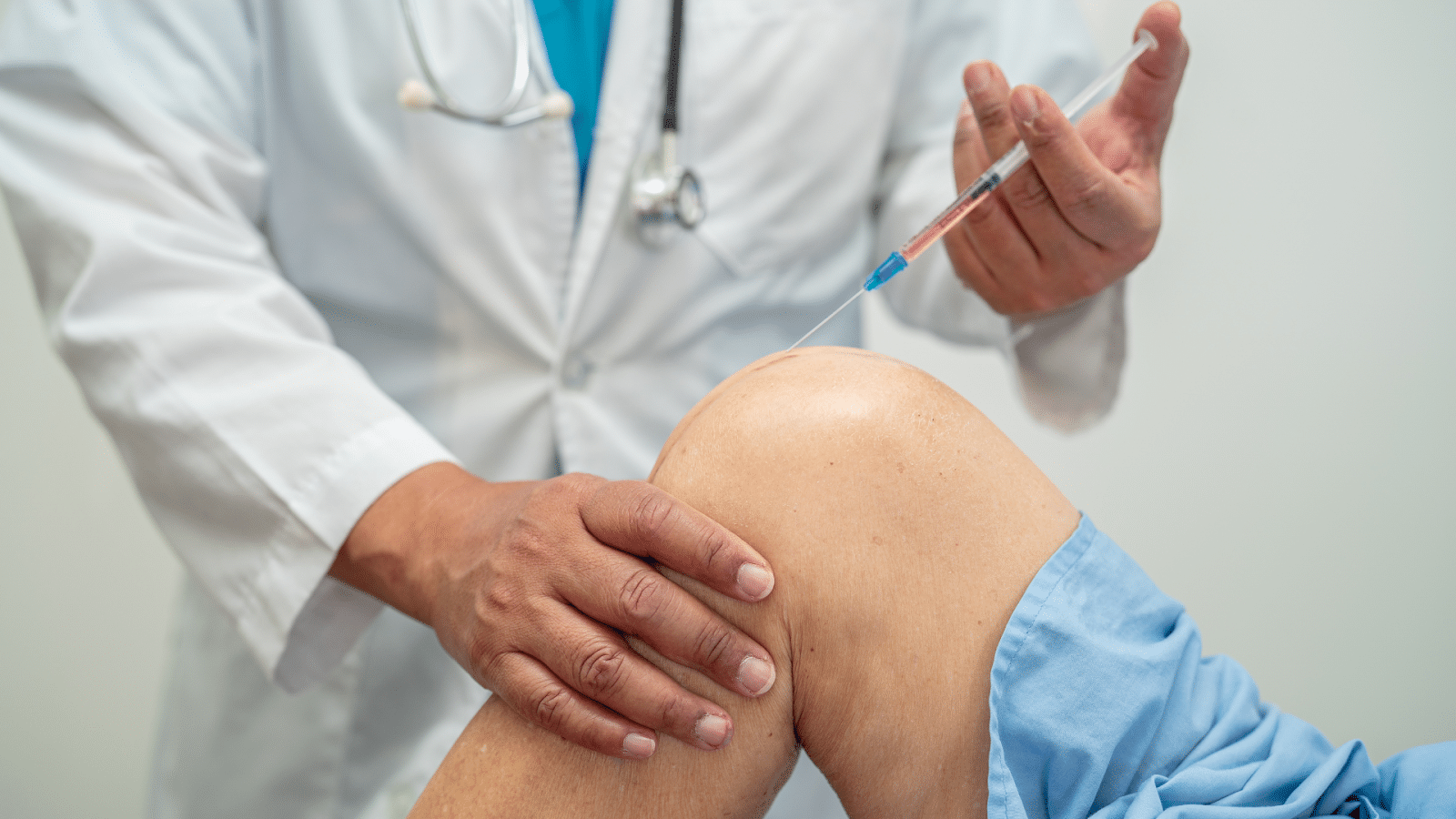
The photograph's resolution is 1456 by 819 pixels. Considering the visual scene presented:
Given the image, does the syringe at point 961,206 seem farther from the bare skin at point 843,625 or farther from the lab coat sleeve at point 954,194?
the lab coat sleeve at point 954,194

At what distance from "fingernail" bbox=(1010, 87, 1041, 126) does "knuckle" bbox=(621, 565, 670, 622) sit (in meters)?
0.40

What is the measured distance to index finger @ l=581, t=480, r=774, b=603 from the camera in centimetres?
51

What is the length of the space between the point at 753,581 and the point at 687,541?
42 mm

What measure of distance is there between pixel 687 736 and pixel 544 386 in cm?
47

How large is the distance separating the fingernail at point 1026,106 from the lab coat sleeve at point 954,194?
1.17ft

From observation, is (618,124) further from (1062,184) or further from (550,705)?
(550,705)

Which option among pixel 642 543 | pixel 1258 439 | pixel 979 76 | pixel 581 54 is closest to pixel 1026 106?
pixel 979 76

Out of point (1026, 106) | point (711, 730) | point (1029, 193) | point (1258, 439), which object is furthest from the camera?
point (1258, 439)

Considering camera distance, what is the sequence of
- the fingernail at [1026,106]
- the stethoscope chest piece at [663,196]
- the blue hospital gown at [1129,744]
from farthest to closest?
the stethoscope chest piece at [663,196], the fingernail at [1026,106], the blue hospital gown at [1129,744]

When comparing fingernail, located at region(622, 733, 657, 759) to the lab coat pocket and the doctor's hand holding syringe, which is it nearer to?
the doctor's hand holding syringe

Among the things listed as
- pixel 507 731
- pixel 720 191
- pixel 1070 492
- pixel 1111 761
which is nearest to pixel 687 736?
pixel 507 731

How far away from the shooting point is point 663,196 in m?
0.88

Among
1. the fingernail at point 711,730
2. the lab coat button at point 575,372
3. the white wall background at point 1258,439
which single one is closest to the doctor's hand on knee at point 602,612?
the fingernail at point 711,730

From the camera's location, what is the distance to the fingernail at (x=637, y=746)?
1.68 feet
